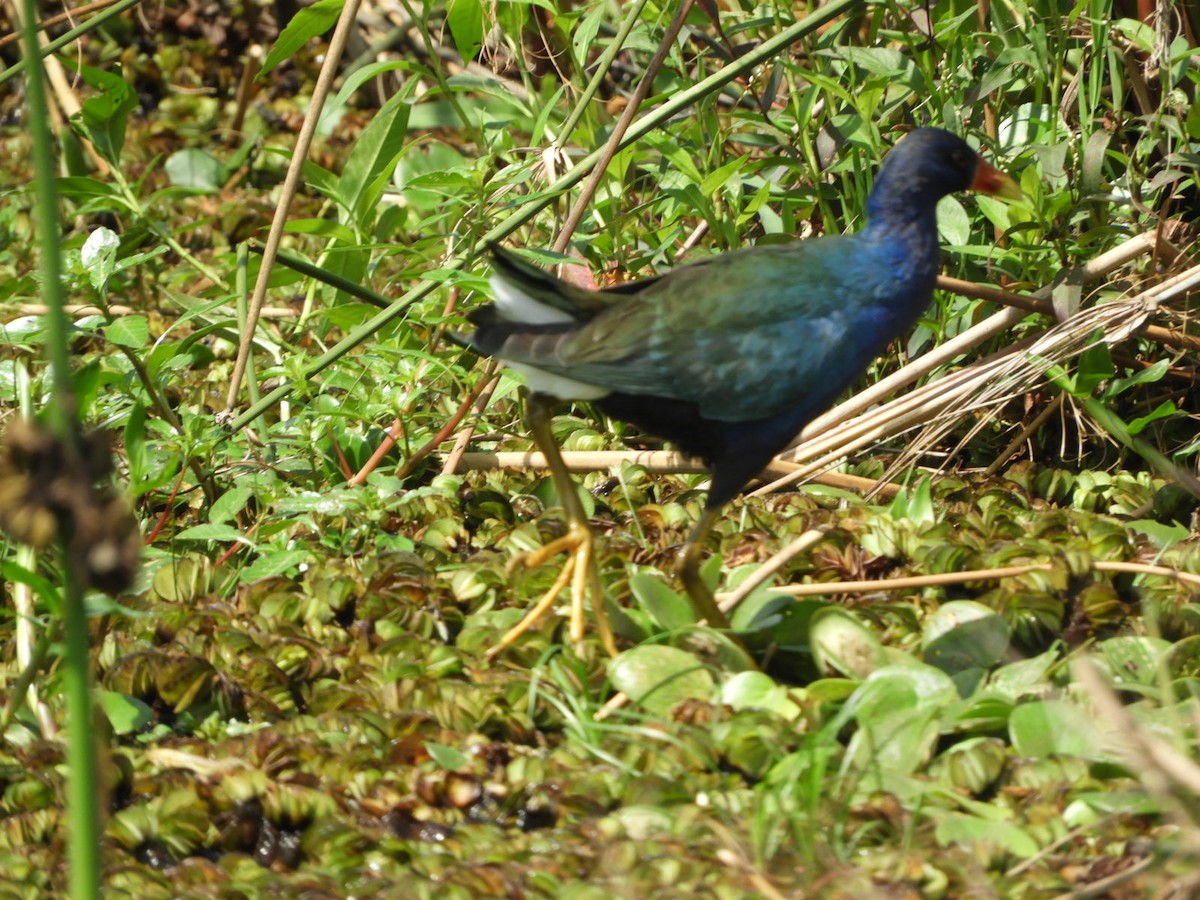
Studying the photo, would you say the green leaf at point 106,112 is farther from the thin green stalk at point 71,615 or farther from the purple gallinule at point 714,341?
the thin green stalk at point 71,615

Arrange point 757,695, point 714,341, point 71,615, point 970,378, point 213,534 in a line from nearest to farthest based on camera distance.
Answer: point 71,615, point 757,695, point 714,341, point 213,534, point 970,378

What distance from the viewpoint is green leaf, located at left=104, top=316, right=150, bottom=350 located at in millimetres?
2916

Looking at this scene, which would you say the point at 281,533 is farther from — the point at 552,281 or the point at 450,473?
the point at 552,281

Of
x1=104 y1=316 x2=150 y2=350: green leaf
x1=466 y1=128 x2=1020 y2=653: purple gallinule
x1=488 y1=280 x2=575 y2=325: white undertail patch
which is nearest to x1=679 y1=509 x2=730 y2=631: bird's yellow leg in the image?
x1=466 y1=128 x2=1020 y2=653: purple gallinule

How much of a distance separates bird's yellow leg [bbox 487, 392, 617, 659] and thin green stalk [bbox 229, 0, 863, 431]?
486 millimetres

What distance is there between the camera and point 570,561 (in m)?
2.50

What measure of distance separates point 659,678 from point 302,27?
179 cm

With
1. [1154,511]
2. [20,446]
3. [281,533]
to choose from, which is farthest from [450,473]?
[20,446]

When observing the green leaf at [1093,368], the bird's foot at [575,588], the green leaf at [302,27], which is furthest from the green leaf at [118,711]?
the green leaf at [1093,368]

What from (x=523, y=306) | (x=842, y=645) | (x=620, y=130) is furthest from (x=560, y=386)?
(x=620, y=130)

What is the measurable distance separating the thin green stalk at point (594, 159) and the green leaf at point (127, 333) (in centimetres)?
25

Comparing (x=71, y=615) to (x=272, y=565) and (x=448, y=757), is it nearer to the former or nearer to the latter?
(x=448, y=757)

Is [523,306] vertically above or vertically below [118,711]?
above

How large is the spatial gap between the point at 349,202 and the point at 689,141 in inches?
32.5
